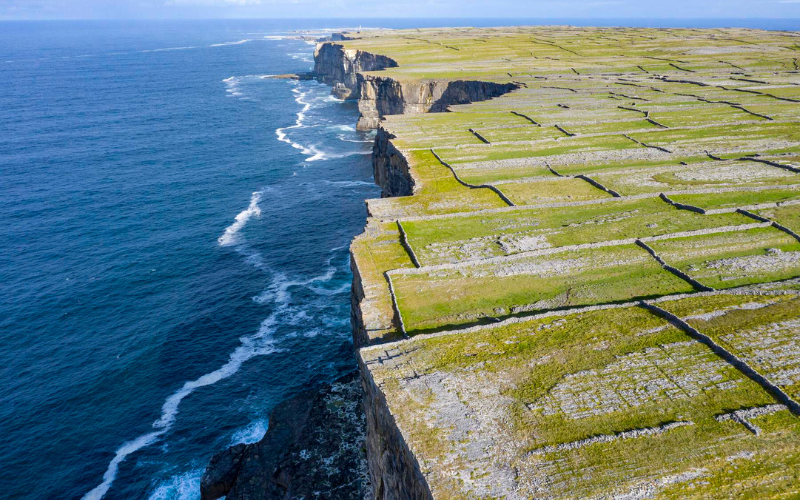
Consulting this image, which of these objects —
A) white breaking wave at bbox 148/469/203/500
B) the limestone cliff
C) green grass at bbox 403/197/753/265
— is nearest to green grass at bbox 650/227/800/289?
green grass at bbox 403/197/753/265

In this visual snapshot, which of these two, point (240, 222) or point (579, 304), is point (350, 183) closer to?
point (240, 222)

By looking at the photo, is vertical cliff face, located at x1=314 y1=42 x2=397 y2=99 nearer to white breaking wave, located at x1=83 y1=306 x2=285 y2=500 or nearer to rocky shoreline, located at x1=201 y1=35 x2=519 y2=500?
white breaking wave, located at x1=83 y1=306 x2=285 y2=500

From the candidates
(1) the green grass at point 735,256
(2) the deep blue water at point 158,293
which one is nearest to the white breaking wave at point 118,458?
(2) the deep blue water at point 158,293

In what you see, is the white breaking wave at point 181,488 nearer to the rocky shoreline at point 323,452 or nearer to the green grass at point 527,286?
the rocky shoreline at point 323,452

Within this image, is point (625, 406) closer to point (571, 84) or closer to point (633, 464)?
point (633, 464)

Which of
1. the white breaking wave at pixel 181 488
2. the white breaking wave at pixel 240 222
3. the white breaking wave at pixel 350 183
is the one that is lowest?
the white breaking wave at pixel 181 488

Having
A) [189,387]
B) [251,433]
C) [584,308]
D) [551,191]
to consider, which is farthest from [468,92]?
[584,308]
